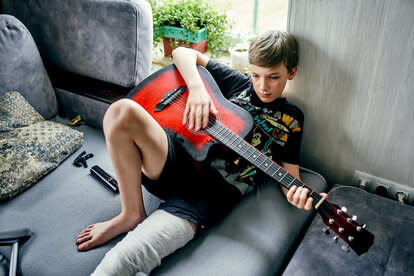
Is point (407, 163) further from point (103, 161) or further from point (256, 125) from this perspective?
point (103, 161)

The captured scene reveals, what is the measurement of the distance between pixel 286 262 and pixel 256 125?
→ 49 centimetres

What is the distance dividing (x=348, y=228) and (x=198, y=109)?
0.60 m

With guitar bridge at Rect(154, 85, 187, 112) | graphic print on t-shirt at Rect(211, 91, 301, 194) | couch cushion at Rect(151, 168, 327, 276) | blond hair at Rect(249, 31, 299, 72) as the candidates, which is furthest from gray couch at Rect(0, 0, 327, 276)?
blond hair at Rect(249, 31, 299, 72)

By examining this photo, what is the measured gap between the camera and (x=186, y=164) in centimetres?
112

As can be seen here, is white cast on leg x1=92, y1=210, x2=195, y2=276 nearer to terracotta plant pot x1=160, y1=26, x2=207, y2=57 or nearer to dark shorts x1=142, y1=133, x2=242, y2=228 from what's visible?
dark shorts x1=142, y1=133, x2=242, y2=228

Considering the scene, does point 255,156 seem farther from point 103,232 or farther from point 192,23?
point 192,23

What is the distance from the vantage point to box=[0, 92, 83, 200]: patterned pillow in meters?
1.24

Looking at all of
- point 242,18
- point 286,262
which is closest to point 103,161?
point 286,262

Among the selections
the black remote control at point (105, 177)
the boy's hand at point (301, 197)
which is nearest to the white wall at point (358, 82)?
the boy's hand at point (301, 197)

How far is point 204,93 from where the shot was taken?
3.78 ft

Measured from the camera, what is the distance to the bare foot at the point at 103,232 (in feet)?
3.47

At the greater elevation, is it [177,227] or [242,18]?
[242,18]

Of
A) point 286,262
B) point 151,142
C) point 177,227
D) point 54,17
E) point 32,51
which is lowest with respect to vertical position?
point 286,262

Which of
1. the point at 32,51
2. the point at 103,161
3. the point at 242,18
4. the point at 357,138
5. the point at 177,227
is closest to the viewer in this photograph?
the point at 177,227
